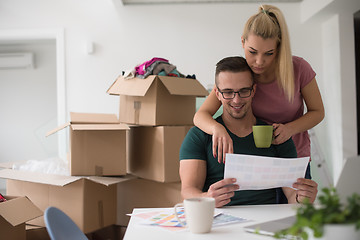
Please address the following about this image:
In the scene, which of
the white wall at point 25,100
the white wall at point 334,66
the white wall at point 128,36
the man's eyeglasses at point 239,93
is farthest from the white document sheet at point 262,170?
the white wall at point 25,100

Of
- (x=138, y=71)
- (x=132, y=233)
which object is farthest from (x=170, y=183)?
(x=132, y=233)

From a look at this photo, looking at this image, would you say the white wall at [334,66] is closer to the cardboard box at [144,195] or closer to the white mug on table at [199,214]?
the cardboard box at [144,195]

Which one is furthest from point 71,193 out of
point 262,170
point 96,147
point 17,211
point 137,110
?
point 262,170

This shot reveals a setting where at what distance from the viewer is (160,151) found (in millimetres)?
2498

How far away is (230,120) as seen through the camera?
5.50ft

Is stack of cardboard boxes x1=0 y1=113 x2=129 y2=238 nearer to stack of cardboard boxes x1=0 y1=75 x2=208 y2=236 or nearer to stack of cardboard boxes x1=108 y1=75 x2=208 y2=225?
stack of cardboard boxes x1=0 y1=75 x2=208 y2=236

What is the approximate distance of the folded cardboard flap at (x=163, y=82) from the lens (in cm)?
245

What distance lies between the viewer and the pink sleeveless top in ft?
5.64

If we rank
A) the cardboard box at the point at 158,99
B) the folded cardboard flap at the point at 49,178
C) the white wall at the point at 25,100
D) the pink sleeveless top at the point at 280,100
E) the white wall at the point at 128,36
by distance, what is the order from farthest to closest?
the white wall at the point at 25,100 → the white wall at the point at 128,36 → the cardboard box at the point at 158,99 → the folded cardboard flap at the point at 49,178 → the pink sleeveless top at the point at 280,100

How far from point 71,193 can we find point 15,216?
0.61m

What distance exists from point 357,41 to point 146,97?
3278 mm

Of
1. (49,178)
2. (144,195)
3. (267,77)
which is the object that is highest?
(267,77)

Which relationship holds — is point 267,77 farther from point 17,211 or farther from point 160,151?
point 17,211

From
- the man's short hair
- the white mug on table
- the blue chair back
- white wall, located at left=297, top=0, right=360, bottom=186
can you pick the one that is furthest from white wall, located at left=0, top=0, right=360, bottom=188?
the white mug on table
